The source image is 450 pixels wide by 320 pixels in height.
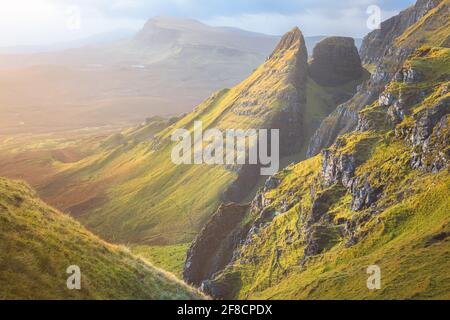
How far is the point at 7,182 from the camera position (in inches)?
1820

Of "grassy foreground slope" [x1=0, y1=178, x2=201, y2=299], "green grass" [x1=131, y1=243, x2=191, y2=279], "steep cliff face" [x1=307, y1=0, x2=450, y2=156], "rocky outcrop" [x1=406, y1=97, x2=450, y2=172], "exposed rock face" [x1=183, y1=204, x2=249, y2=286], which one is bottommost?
"green grass" [x1=131, y1=243, x2=191, y2=279]

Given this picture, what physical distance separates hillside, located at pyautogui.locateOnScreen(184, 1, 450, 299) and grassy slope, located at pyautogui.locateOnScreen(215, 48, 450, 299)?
20 cm

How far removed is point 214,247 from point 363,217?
49.8 meters

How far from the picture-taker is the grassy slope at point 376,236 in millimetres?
55938

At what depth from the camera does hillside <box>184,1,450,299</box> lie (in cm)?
5931

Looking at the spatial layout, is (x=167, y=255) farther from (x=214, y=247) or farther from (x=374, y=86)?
(x=374, y=86)

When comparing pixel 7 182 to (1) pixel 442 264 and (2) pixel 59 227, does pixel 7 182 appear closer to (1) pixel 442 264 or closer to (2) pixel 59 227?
(2) pixel 59 227

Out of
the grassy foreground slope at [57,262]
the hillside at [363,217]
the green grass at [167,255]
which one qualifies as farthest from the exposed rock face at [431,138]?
the green grass at [167,255]

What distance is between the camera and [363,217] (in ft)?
257

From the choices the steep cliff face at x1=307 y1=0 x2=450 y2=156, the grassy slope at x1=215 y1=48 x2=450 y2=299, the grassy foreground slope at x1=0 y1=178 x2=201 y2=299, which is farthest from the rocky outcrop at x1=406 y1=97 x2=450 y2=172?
the steep cliff face at x1=307 y1=0 x2=450 y2=156

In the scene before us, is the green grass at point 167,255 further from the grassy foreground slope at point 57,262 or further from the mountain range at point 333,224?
the grassy foreground slope at point 57,262

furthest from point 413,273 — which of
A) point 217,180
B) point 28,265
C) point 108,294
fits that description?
point 217,180

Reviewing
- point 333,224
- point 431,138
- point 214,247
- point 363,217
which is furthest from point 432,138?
point 214,247

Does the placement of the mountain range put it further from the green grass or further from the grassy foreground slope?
the green grass
